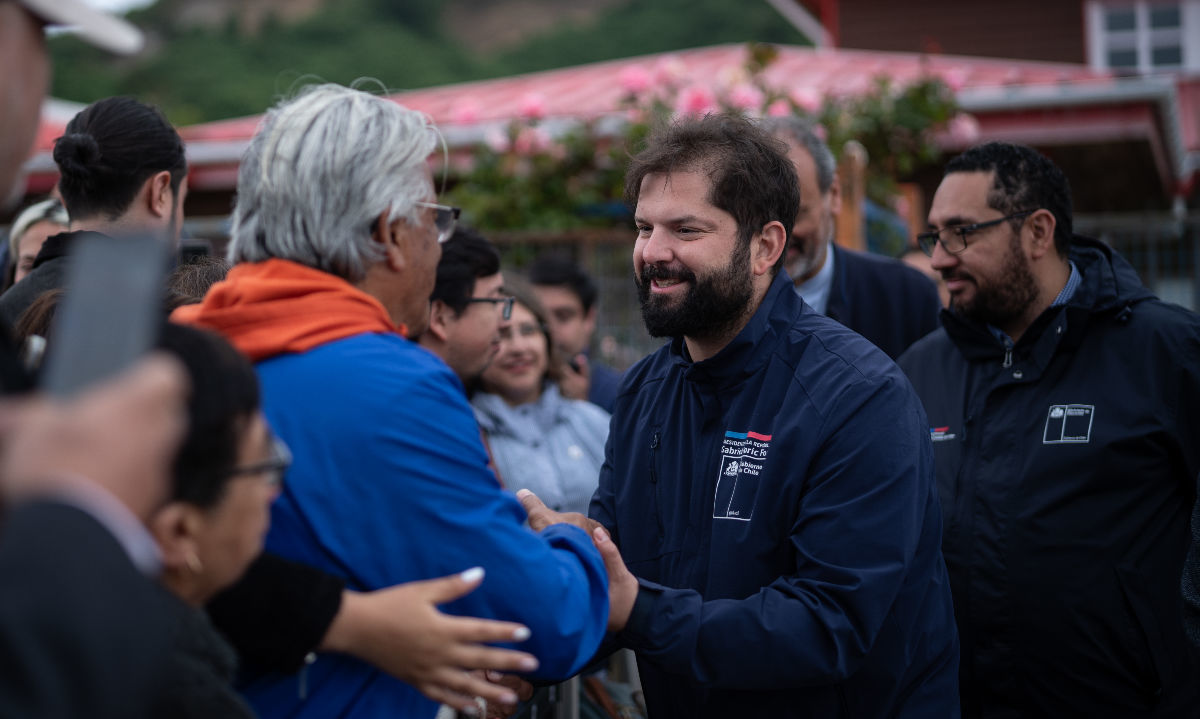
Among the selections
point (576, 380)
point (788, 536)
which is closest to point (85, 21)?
point (788, 536)

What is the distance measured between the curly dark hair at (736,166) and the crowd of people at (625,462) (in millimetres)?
11

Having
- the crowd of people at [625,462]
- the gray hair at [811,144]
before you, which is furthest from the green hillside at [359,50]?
the crowd of people at [625,462]

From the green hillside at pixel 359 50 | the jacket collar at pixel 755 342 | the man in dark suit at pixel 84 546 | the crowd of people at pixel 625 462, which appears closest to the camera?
the man in dark suit at pixel 84 546

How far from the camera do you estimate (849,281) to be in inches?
177

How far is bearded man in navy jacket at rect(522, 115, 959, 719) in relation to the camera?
2416 millimetres

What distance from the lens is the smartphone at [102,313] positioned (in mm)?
1101

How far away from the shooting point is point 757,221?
2879mm

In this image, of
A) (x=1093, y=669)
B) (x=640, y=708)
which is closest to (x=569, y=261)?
(x=640, y=708)

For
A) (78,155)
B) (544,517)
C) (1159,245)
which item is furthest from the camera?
(1159,245)

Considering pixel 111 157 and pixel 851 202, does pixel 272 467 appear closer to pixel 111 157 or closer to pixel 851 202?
pixel 111 157

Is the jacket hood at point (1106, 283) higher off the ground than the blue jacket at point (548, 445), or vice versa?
the jacket hood at point (1106, 283)

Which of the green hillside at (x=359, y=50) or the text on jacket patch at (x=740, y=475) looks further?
the green hillside at (x=359, y=50)

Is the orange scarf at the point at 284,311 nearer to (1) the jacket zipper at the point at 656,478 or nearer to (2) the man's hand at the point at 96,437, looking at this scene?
(2) the man's hand at the point at 96,437

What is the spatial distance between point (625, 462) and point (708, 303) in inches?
20.3
